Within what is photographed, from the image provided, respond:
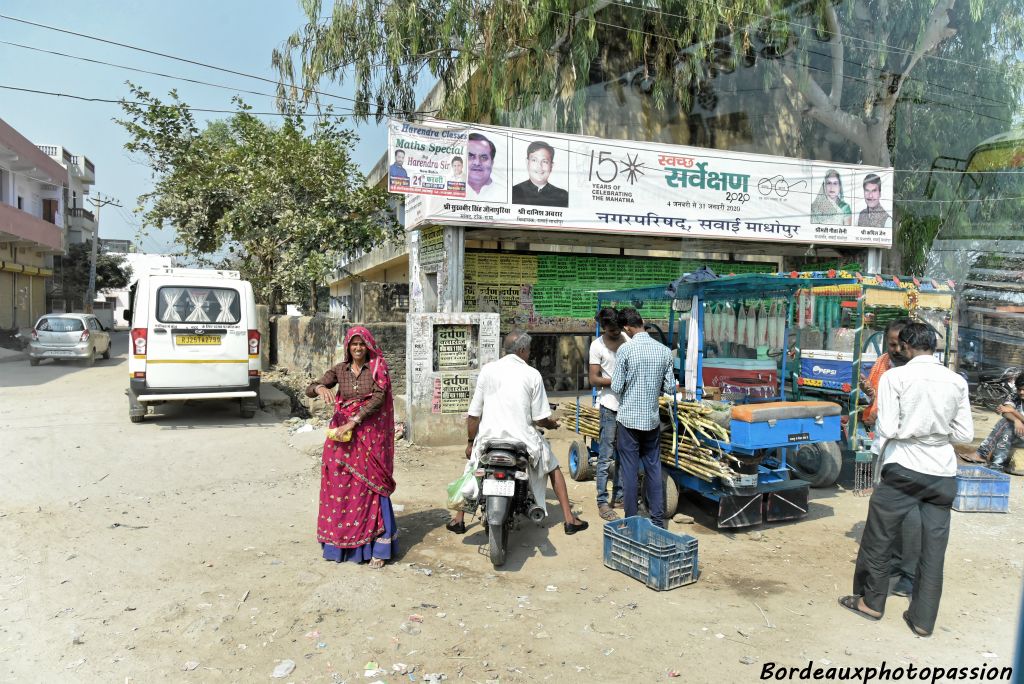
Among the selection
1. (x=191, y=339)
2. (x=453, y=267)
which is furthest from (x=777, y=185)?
(x=191, y=339)

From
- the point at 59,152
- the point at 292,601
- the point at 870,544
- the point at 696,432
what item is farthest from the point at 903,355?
the point at 59,152

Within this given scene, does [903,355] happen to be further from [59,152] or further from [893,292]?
[59,152]

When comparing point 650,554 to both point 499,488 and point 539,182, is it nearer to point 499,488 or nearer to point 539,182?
point 499,488

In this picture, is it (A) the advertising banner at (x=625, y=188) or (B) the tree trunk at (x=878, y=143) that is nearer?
(A) the advertising banner at (x=625, y=188)

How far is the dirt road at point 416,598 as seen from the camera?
3385mm

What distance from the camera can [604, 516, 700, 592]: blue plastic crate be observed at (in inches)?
168

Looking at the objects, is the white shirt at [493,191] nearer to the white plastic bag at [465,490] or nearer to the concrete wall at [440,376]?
the concrete wall at [440,376]

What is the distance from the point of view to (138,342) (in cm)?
920

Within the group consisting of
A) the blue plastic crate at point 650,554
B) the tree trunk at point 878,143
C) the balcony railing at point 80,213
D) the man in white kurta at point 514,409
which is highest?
the balcony railing at point 80,213

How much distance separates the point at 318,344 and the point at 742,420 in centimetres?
970

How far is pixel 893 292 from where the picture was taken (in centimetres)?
809

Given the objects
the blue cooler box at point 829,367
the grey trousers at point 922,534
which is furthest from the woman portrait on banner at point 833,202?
the grey trousers at point 922,534

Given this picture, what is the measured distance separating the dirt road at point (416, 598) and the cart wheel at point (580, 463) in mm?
339

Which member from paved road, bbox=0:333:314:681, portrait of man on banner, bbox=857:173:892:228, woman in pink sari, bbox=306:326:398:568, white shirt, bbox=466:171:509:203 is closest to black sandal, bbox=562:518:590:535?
woman in pink sari, bbox=306:326:398:568
